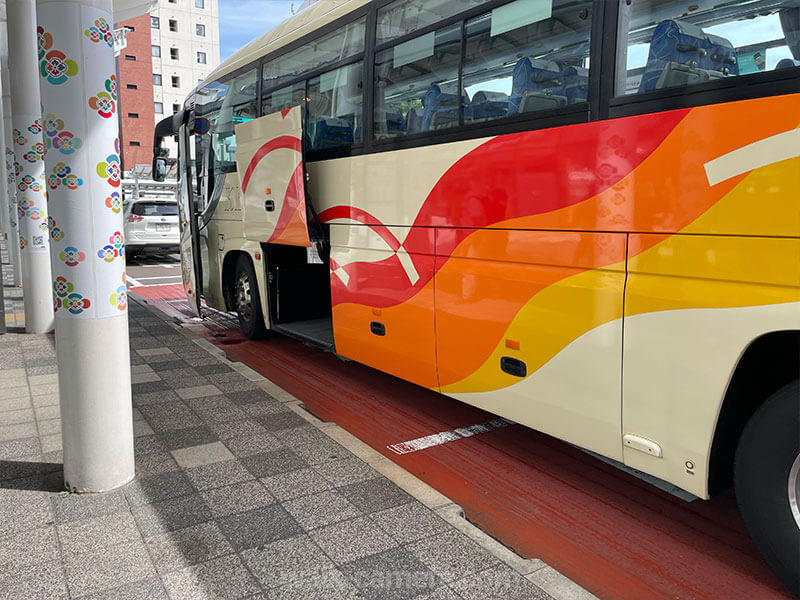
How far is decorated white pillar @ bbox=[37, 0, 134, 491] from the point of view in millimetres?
3211

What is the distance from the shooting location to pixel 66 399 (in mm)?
3469

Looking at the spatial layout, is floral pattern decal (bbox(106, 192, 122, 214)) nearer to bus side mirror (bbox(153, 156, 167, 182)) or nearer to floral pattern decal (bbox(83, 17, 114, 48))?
floral pattern decal (bbox(83, 17, 114, 48))

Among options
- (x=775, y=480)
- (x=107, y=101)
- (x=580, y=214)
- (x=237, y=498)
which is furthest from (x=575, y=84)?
(x=237, y=498)

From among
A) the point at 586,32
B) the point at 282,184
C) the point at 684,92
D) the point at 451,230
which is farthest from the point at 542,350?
the point at 282,184

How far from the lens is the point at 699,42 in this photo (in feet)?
9.68

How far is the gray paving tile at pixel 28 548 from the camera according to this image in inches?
112

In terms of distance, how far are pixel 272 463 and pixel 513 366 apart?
164 centimetres

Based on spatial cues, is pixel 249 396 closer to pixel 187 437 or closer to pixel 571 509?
pixel 187 437

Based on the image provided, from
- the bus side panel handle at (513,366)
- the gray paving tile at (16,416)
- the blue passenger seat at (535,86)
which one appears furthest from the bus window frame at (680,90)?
the gray paving tile at (16,416)

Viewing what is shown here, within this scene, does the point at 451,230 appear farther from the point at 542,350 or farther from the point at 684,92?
the point at 684,92

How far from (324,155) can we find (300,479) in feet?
10.1

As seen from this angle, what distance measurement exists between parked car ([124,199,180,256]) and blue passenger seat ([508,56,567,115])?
14378 millimetres

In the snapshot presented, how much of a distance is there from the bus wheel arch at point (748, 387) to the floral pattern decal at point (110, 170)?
3204 mm

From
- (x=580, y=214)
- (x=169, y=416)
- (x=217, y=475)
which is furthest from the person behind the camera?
(x=169, y=416)
